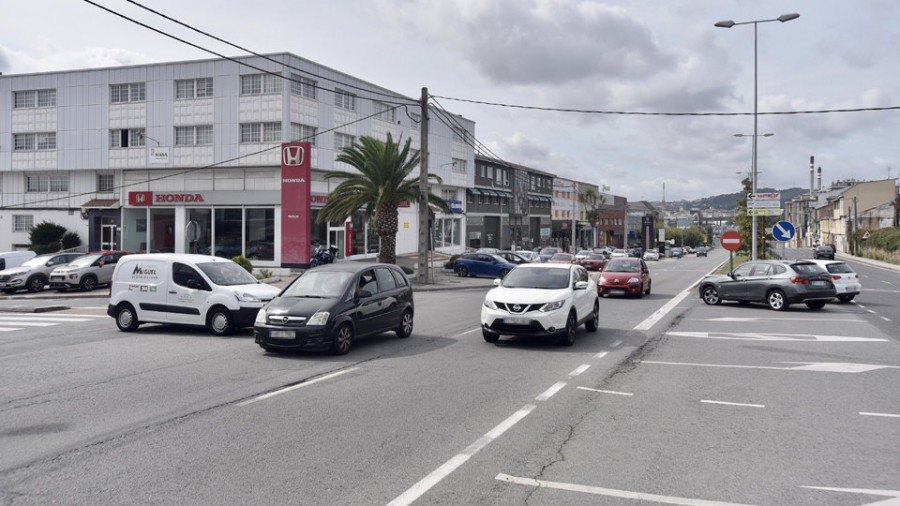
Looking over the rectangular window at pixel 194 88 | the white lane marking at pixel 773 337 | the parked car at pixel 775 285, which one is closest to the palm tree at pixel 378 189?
the rectangular window at pixel 194 88

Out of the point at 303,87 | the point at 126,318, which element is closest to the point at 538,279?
the point at 126,318

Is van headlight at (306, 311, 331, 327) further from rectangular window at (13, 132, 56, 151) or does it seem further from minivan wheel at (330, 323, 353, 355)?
rectangular window at (13, 132, 56, 151)

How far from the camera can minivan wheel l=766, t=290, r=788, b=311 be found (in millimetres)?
20016

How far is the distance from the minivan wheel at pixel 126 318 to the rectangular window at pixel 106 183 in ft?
98.4

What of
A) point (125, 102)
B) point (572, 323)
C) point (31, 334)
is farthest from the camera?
point (125, 102)

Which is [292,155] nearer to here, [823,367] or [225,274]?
[225,274]

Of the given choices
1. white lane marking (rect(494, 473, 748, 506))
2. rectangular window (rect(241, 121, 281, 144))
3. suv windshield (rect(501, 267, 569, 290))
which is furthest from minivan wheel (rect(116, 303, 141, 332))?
rectangular window (rect(241, 121, 281, 144))

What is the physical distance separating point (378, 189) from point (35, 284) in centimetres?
1471

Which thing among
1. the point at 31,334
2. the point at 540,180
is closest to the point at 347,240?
the point at 31,334

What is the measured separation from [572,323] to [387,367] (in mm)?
4181

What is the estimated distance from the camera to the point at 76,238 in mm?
42312

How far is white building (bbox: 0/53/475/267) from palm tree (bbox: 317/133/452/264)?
693cm

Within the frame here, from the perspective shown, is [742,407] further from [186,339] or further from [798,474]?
[186,339]

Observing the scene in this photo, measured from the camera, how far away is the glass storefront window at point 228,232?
38.5 meters
